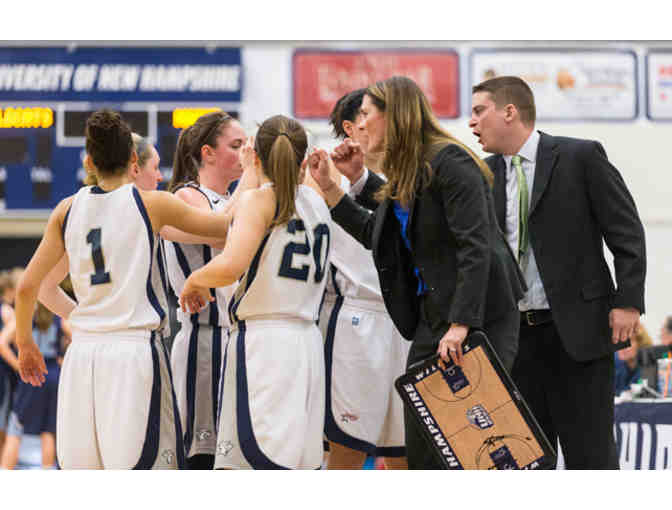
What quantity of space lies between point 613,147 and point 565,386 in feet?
9.36

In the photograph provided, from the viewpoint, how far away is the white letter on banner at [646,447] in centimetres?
518

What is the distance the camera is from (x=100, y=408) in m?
3.16

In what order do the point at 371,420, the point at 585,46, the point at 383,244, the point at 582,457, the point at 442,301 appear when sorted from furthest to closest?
the point at 585,46
the point at 371,420
the point at 582,457
the point at 383,244
the point at 442,301

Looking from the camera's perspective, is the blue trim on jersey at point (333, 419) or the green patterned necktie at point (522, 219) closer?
the green patterned necktie at point (522, 219)

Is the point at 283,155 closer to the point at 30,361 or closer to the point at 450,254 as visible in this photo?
the point at 450,254

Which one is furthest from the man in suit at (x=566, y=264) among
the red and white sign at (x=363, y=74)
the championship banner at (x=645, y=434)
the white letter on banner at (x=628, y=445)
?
the red and white sign at (x=363, y=74)

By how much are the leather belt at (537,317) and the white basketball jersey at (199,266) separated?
4.30 feet

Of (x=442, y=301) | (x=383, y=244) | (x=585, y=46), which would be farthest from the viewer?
(x=585, y=46)

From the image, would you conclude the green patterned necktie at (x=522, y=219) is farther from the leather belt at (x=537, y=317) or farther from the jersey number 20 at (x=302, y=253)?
the jersey number 20 at (x=302, y=253)

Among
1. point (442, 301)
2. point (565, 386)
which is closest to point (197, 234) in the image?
point (442, 301)

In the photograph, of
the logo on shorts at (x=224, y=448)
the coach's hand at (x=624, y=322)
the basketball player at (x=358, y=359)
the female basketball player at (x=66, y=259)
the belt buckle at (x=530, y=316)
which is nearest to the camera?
the logo on shorts at (x=224, y=448)

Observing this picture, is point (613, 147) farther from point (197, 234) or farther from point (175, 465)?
point (175, 465)

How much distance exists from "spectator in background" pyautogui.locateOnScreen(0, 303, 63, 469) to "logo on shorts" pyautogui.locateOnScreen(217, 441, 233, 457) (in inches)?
132

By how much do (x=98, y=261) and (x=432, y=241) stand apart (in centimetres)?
124
